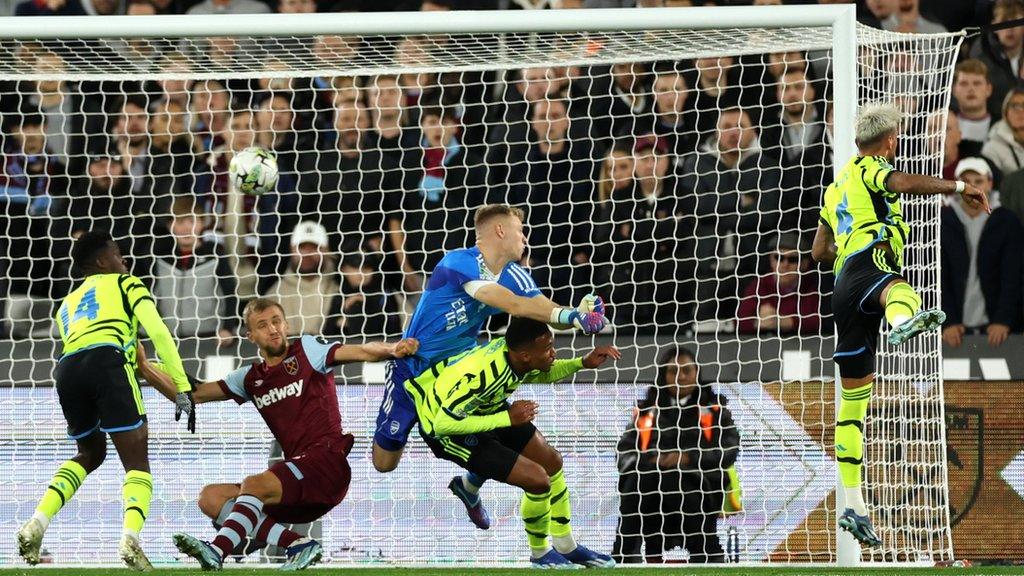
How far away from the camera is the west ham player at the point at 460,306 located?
7.18 m

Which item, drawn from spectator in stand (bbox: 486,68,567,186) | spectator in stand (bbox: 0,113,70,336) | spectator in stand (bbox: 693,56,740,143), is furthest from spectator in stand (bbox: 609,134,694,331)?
spectator in stand (bbox: 0,113,70,336)

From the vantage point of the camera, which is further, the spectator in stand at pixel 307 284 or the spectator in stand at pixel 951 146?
the spectator in stand at pixel 951 146

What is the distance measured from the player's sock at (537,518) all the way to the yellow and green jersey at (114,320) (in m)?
1.85

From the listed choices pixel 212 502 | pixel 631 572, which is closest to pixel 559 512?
pixel 631 572

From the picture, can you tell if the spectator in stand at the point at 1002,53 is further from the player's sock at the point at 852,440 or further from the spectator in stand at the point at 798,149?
the player's sock at the point at 852,440

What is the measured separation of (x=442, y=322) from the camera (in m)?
7.38

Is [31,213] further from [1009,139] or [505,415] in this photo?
[1009,139]

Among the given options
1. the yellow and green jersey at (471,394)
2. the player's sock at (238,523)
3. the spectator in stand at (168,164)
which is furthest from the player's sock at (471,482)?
the spectator in stand at (168,164)

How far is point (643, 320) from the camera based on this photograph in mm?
9742

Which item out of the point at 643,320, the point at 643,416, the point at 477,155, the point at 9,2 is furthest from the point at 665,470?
the point at 9,2

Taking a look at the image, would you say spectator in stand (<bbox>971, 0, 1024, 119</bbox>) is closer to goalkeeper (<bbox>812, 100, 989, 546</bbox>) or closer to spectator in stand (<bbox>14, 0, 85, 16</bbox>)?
goalkeeper (<bbox>812, 100, 989, 546</bbox>)

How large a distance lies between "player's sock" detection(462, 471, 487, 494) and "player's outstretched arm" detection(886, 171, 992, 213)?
266cm

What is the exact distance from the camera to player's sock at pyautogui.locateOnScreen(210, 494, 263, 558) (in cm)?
681

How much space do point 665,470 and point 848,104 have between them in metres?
2.49
